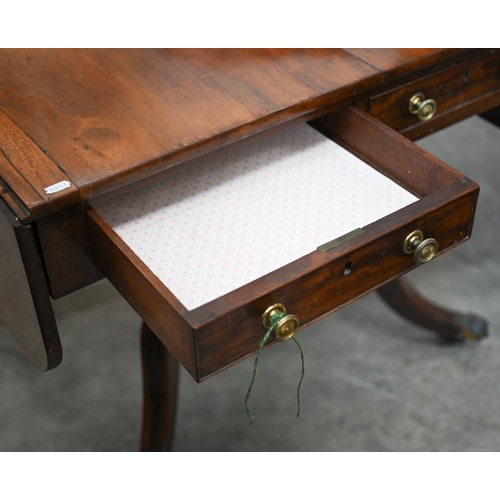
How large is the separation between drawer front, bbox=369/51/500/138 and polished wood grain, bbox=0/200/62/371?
40 cm

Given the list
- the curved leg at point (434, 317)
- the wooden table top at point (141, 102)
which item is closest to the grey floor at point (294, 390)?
the curved leg at point (434, 317)

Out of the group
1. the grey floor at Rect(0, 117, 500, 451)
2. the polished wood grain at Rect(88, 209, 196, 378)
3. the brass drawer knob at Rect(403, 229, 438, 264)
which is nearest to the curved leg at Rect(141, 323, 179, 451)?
the grey floor at Rect(0, 117, 500, 451)

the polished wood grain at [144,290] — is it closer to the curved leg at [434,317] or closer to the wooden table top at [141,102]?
the wooden table top at [141,102]

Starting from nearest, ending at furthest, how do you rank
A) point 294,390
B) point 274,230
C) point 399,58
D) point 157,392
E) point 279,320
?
point 279,320, point 274,230, point 399,58, point 157,392, point 294,390

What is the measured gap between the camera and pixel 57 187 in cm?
63

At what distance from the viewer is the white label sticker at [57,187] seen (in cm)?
63

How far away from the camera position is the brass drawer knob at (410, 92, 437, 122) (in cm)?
86

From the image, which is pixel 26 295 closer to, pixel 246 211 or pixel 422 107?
pixel 246 211

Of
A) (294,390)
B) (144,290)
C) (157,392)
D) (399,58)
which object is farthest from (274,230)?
(294,390)

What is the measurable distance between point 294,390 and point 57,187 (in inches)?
29.1

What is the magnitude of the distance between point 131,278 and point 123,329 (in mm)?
753

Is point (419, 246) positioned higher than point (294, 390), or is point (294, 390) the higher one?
point (419, 246)

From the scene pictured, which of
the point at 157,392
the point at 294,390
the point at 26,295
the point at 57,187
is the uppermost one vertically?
the point at 57,187

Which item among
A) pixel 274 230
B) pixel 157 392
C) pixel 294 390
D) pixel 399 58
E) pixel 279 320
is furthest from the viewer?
pixel 294 390
